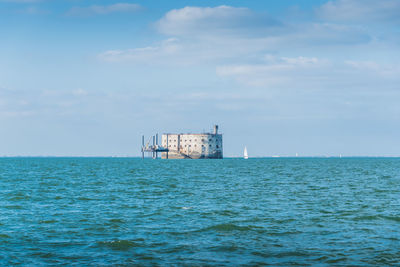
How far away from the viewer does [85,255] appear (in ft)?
52.6

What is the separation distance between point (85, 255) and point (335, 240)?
10.3 meters

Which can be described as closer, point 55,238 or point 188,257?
point 188,257

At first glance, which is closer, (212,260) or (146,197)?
(212,260)

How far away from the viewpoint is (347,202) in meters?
32.8

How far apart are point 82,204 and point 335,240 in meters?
18.7

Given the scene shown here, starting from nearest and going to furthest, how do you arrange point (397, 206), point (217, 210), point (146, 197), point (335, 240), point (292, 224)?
point (335, 240)
point (292, 224)
point (217, 210)
point (397, 206)
point (146, 197)

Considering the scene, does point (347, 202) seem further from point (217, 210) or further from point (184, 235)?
point (184, 235)

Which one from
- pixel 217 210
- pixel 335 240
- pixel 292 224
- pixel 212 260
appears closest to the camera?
pixel 212 260

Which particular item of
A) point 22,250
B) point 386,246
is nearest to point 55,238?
point 22,250

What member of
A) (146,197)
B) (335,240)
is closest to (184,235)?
(335,240)

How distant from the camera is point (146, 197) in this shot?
119 ft

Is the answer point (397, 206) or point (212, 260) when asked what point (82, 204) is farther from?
point (397, 206)

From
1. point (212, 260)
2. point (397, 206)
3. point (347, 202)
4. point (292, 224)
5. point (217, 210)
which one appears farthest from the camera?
point (347, 202)

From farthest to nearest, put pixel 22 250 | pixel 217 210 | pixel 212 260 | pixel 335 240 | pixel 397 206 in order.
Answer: pixel 397 206 → pixel 217 210 → pixel 335 240 → pixel 22 250 → pixel 212 260
